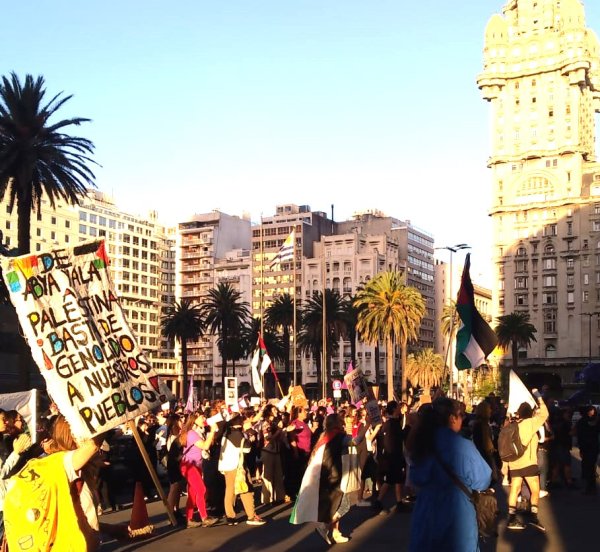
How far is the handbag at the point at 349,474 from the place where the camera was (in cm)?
A: 1388

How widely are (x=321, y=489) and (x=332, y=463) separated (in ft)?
1.21

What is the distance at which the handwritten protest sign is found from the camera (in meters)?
7.85

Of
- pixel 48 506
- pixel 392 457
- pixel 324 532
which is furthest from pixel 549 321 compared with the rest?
pixel 48 506

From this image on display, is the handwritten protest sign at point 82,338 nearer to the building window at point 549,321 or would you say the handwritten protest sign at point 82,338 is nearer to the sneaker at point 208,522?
the sneaker at point 208,522

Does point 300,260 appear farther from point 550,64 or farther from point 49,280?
point 49,280

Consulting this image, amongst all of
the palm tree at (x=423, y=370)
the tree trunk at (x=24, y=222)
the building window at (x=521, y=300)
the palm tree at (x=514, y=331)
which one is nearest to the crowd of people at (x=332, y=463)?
the tree trunk at (x=24, y=222)

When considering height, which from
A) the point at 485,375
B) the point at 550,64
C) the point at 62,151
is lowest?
the point at 485,375

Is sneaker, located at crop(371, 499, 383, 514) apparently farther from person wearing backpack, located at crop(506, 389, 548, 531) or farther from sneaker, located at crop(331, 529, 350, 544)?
sneaker, located at crop(331, 529, 350, 544)

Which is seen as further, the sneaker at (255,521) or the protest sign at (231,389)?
the protest sign at (231,389)

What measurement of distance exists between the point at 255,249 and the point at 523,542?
438 ft

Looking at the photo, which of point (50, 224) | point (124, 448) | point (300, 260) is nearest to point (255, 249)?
point (300, 260)

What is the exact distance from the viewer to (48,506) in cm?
597

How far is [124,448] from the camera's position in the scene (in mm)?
21281

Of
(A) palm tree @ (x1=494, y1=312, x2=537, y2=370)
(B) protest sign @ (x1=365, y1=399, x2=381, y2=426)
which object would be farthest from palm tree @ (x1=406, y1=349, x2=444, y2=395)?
(B) protest sign @ (x1=365, y1=399, x2=381, y2=426)
